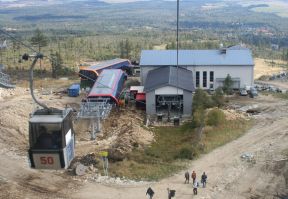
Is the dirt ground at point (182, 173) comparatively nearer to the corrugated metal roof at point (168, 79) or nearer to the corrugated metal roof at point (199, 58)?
the corrugated metal roof at point (168, 79)

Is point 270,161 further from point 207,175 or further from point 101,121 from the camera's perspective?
point 101,121

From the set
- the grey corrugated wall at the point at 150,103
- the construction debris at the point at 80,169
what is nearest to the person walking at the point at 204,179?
the construction debris at the point at 80,169

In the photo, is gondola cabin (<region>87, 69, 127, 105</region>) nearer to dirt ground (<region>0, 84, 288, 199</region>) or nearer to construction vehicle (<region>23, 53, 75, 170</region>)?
dirt ground (<region>0, 84, 288, 199</region>)

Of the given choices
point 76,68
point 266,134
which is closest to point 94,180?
point 266,134

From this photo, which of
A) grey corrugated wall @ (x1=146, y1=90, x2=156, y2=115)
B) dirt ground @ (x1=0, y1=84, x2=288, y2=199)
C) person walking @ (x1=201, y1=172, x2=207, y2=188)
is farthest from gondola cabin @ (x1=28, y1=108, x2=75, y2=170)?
grey corrugated wall @ (x1=146, y1=90, x2=156, y2=115)

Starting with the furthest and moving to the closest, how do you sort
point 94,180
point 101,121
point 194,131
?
point 101,121, point 194,131, point 94,180

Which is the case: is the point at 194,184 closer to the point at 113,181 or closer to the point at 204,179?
the point at 204,179

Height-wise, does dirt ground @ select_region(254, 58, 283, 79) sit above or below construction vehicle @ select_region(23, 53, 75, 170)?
below
